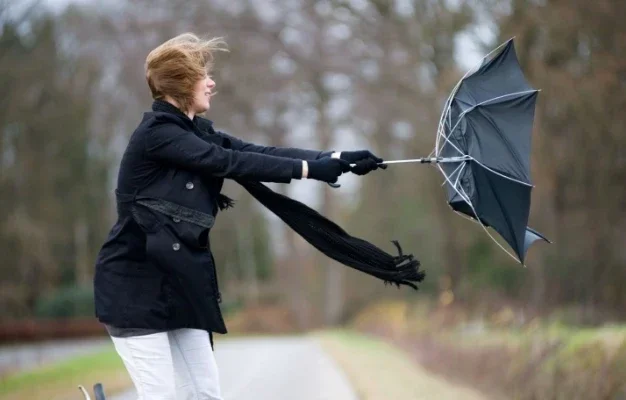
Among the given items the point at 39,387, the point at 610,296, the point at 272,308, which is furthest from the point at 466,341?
the point at 272,308

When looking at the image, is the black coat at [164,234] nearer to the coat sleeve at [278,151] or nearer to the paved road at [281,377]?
the coat sleeve at [278,151]


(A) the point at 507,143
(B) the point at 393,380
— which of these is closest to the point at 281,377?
(B) the point at 393,380

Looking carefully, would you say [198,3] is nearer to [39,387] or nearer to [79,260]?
[39,387]

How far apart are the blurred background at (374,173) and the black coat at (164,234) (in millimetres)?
4741

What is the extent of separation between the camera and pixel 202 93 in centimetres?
481

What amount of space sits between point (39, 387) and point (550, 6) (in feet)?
34.4

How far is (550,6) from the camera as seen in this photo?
18156mm

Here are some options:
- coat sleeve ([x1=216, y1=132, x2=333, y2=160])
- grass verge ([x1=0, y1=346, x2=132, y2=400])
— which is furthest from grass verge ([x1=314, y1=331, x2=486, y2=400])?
coat sleeve ([x1=216, y1=132, x2=333, y2=160])

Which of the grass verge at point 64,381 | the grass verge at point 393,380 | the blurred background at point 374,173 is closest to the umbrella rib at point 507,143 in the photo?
the blurred background at point 374,173

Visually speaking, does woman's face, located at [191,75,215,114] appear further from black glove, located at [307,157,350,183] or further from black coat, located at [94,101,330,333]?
black glove, located at [307,157,350,183]

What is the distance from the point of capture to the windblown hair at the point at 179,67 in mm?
4664

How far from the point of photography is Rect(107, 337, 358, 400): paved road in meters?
11.8

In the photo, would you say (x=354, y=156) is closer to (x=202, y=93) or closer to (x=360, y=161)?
(x=360, y=161)

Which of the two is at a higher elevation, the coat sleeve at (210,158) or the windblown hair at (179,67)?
the windblown hair at (179,67)
